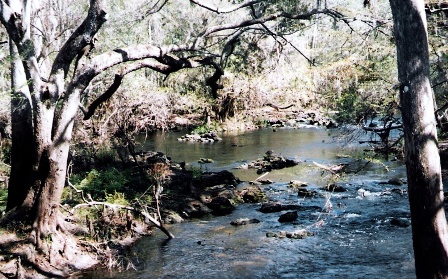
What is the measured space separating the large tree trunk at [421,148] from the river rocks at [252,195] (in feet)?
28.8

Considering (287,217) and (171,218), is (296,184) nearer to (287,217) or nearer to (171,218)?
(287,217)

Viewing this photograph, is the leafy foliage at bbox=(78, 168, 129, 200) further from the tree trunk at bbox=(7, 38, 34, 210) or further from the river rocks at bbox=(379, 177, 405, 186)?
the river rocks at bbox=(379, 177, 405, 186)

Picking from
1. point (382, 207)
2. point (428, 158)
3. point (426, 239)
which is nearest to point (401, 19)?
point (428, 158)

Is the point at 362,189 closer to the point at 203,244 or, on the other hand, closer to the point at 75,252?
the point at 203,244

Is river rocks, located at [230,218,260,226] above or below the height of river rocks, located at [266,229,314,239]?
above

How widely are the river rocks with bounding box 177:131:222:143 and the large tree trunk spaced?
22220 millimetres

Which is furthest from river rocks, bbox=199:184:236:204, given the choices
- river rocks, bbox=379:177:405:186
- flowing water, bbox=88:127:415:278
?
river rocks, bbox=379:177:405:186

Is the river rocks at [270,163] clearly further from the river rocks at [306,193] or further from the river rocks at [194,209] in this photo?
the river rocks at [194,209]

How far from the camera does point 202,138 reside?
92.7 ft

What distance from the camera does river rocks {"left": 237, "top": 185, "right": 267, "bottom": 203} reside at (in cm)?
1428

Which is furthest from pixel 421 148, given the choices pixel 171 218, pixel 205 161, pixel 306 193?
pixel 205 161

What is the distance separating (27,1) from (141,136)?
71.8 feet

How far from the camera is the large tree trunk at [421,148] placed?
5484 millimetres

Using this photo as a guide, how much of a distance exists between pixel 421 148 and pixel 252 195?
9112 millimetres
